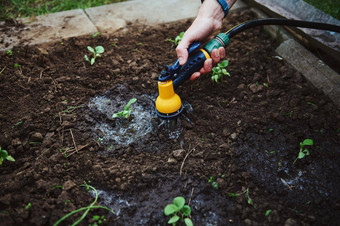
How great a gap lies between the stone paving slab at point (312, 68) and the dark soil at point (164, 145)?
0.06m

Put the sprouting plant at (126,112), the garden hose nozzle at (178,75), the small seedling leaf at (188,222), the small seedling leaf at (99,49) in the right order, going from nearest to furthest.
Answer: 1. the small seedling leaf at (188,222)
2. the garden hose nozzle at (178,75)
3. the sprouting plant at (126,112)
4. the small seedling leaf at (99,49)

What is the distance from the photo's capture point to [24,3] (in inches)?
123

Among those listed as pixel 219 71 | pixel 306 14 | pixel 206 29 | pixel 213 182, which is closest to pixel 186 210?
pixel 213 182

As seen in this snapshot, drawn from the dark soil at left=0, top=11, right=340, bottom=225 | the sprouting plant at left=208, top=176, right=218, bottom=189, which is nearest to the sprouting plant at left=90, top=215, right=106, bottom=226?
the dark soil at left=0, top=11, right=340, bottom=225

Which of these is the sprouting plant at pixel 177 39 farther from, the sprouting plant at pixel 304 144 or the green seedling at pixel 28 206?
the green seedling at pixel 28 206

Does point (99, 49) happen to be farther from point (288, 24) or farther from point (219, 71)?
point (288, 24)

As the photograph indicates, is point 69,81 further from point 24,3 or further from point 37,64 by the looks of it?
point 24,3

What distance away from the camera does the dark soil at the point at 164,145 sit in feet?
4.60

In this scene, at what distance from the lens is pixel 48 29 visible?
252 centimetres

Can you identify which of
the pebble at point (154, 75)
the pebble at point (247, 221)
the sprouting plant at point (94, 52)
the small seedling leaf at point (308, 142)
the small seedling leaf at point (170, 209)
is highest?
the sprouting plant at point (94, 52)

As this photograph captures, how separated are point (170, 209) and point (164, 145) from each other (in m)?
0.50

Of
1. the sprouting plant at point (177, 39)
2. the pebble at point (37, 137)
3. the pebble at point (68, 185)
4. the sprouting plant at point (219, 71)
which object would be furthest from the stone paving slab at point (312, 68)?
the pebble at point (37, 137)

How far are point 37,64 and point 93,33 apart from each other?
0.60 metres

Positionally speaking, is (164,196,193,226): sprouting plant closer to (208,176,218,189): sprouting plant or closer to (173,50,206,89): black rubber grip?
(208,176,218,189): sprouting plant
